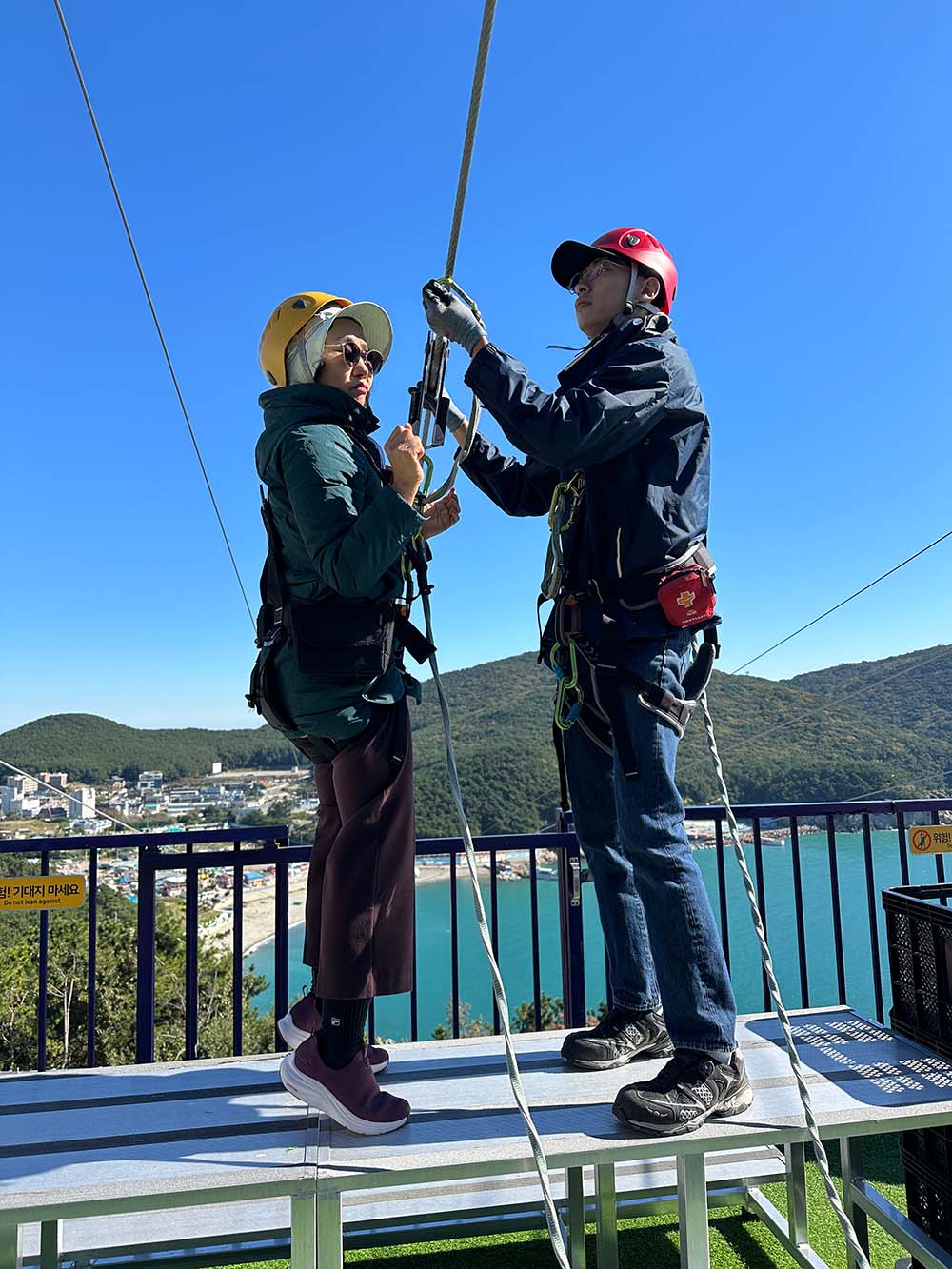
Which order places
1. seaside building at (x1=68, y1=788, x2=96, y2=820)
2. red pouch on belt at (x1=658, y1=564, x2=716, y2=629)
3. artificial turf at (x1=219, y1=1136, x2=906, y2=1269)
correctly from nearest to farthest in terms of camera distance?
1. red pouch on belt at (x1=658, y1=564, x2=716, y2=629)
2. artificial turf at (x1=219, y1=1136, x2=906, y2=1269)
3. seaside building at (x1=68, y1=788, x2=96, y2=820)

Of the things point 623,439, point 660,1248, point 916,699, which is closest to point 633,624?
point 623,439

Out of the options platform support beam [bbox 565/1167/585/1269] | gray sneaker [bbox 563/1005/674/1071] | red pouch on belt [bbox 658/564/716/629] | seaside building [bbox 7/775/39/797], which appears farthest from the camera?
seaside building [bbox 7/775/39/797]

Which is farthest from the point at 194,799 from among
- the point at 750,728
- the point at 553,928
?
the point at 750,728

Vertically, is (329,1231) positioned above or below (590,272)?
below

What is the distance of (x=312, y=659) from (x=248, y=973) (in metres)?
31.1

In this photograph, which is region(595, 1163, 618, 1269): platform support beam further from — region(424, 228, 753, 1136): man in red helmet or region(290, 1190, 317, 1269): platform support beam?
region(290, 1190, 317, 1269): platform support beam

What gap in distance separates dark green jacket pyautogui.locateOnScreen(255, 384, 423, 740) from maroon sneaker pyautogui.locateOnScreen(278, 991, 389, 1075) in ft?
2.86

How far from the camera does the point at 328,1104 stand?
183cm

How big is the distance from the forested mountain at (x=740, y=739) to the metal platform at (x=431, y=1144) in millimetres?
14314

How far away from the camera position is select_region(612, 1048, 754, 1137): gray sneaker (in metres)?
1.72

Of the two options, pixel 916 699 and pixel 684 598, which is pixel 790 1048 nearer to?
pixel 684 598

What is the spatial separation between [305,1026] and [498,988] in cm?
80

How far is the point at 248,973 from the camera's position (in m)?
29.2

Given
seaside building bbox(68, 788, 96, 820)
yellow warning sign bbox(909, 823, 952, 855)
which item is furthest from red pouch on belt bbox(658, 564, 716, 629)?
seaside building bbox(68, 788, 96, 820)
